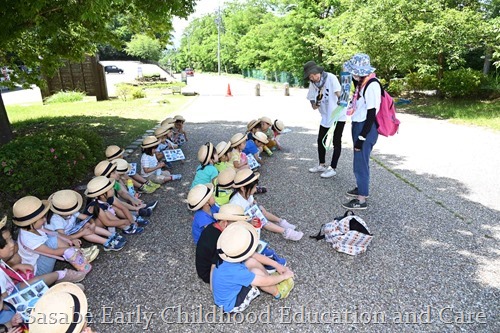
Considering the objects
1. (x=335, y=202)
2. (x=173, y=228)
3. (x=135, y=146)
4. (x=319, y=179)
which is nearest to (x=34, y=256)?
(x=173, y=228)

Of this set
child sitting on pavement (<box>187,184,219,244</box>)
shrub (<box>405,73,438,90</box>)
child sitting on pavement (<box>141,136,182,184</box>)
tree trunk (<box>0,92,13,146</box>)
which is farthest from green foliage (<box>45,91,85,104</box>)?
shrub (<box>405,73,438,90</box>)

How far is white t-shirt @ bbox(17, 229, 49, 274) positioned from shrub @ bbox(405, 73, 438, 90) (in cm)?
1455

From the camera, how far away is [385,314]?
2.73 metres

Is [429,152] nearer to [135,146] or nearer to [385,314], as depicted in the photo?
[385,314]

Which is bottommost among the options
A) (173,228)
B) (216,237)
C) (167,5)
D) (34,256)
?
(173,228)

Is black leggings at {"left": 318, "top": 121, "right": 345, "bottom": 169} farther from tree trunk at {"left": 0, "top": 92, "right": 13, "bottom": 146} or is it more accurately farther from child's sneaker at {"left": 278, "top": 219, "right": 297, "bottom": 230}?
tree trunk at {"left": 0, "top": 92, "right": 13, "bottom": 146}

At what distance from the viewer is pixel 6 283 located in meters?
2.52

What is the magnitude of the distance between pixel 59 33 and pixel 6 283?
6177mm

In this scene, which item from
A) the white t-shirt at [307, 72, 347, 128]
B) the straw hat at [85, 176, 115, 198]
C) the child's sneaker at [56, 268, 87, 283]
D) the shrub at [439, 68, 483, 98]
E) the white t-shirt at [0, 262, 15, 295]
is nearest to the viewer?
the white t-shirt at [0, 262, 15, 295]

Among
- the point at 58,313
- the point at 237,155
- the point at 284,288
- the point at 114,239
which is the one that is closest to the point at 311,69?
the point at 237,155

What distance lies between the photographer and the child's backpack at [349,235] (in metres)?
3.46

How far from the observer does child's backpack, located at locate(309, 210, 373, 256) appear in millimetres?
3459

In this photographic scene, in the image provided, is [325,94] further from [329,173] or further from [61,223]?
[61,223]

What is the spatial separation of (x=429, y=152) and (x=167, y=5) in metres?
6.23
